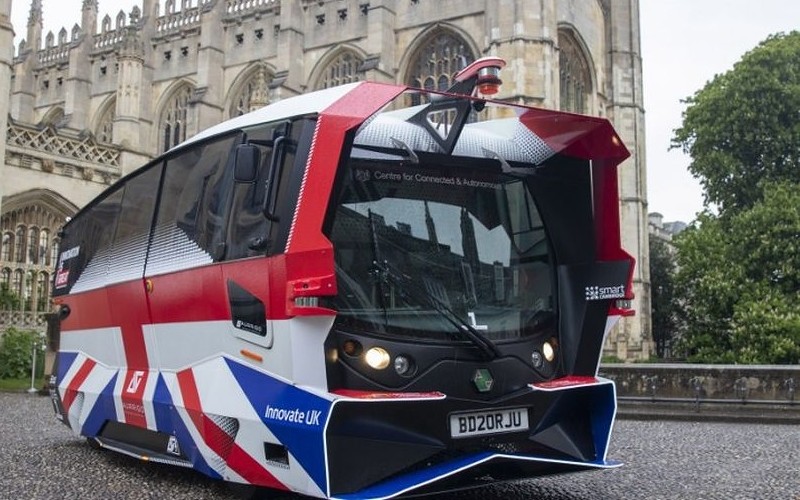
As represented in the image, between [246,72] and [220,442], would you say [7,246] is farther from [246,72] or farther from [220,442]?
[220,442]

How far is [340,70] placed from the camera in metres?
35.0

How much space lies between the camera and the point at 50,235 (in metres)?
24.6

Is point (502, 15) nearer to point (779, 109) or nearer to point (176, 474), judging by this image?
point (779, 109)

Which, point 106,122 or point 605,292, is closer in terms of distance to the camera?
point 605,292

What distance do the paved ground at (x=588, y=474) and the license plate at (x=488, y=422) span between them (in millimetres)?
950

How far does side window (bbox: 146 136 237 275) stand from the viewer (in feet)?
16.2

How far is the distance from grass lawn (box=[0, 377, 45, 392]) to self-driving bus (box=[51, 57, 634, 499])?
40.3 ft

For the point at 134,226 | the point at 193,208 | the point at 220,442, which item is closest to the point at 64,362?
the point at 134,226

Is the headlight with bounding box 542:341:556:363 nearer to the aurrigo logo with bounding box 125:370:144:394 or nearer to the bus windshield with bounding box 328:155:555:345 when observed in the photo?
the bus windshield with bounding box 328:155:555:345

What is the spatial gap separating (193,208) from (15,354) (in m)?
16.0

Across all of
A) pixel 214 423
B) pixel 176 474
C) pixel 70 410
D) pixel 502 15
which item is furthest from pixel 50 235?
pixel 214 423

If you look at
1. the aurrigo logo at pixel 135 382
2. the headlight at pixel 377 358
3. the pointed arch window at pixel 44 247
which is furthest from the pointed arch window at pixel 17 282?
the headlight at pixel 377 358

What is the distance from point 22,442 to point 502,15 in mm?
23879

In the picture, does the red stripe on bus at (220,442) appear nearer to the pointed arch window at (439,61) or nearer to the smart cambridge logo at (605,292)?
the smart cambridge logo at (605,292)
